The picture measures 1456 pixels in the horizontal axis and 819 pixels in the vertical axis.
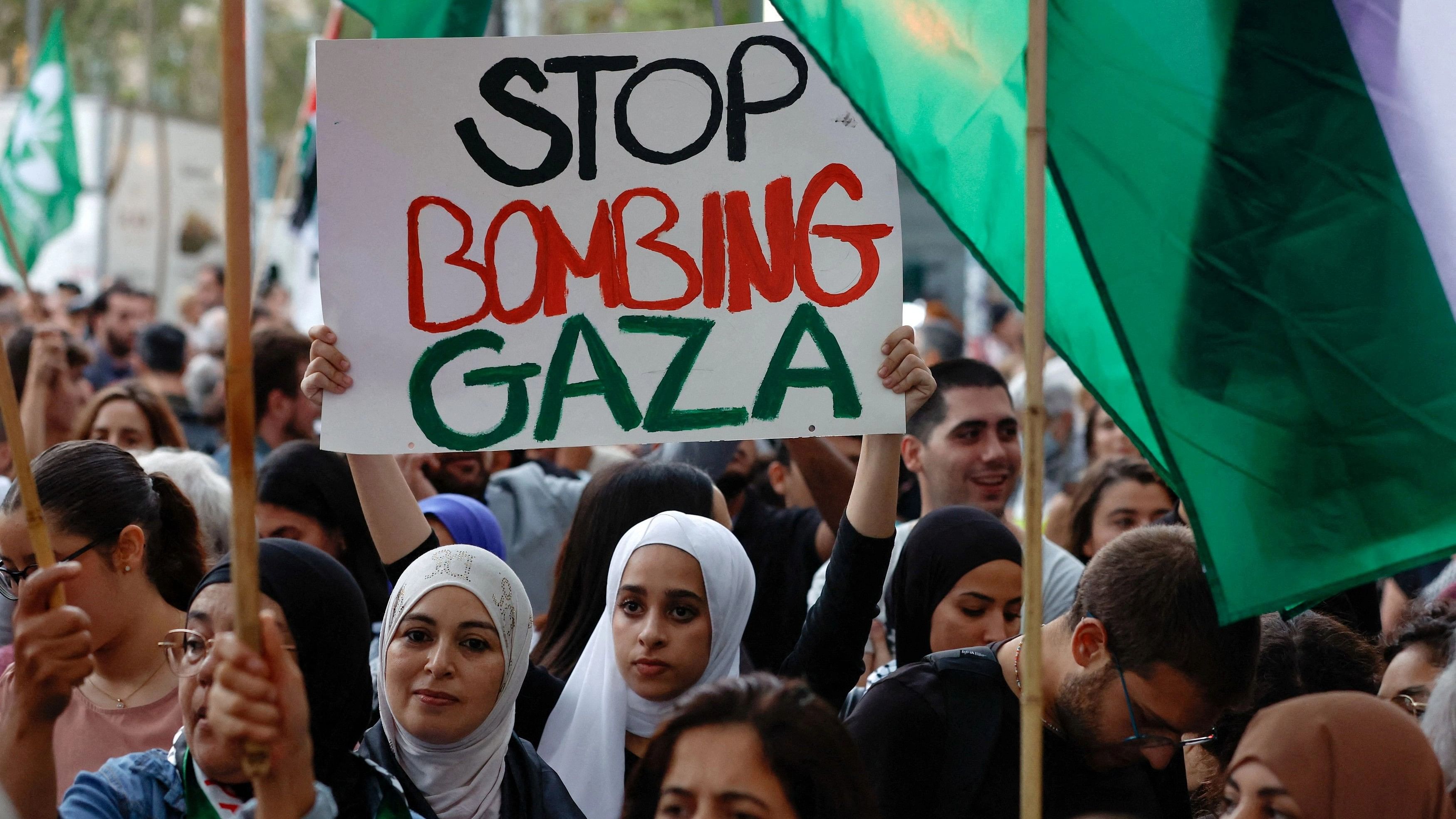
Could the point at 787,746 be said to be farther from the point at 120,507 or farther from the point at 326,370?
the point at 120,507

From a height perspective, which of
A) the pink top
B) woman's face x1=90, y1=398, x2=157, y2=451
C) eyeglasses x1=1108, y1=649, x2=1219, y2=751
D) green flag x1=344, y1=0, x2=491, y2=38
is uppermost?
green flag x1=344, y1=0, x2=491, y2=38

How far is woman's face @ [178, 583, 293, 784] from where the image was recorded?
2293mm

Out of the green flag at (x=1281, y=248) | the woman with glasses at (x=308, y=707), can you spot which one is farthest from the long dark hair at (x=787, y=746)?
the green flag at (x=1281, y=248)

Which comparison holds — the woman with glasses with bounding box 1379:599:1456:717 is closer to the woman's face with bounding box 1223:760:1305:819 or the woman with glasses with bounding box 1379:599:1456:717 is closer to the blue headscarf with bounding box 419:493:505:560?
the woman's face with bounding box 1223:760:1305:819

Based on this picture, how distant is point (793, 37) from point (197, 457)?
223 cm

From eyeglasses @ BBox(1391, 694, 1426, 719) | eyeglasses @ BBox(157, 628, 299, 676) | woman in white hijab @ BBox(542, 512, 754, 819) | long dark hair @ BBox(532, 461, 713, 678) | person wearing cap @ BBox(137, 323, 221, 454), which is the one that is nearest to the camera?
eyeglasses @ BBox(157, 628, 299, 676)

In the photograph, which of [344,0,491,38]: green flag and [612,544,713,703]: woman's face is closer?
[612,544,713,703]: woman's face

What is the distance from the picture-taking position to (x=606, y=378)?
271 cm

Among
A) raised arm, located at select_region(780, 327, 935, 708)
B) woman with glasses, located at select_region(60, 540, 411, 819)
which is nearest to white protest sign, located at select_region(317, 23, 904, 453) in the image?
raised arm, located at select_region(780, 327, 935, 708)

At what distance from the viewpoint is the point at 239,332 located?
1754 millimetres

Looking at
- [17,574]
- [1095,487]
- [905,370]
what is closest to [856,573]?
[905,370]

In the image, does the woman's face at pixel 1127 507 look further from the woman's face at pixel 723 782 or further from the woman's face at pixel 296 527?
the woman's face at pixel 723 782

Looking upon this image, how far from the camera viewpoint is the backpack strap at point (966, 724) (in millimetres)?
2443

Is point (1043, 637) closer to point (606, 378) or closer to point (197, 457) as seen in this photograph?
point (606, 378)
